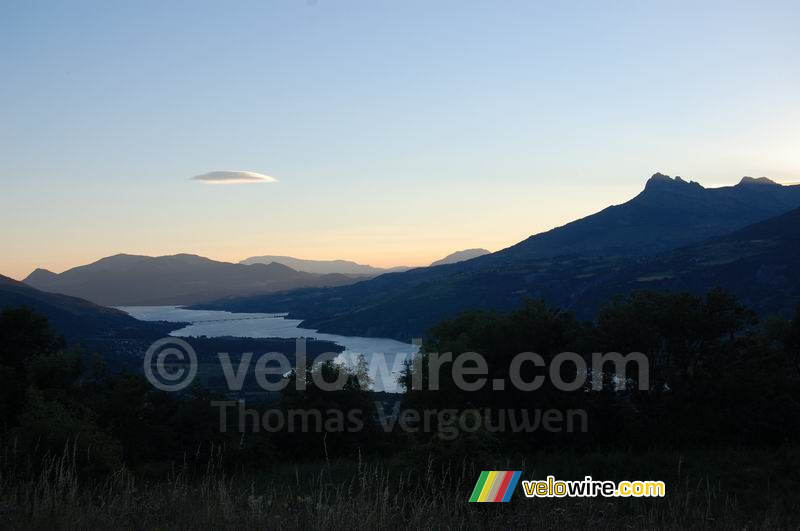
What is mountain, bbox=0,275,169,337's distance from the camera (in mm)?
117938

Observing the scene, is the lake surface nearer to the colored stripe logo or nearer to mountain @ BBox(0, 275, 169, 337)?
mountain @ BBox(0, 275, 169, 337)

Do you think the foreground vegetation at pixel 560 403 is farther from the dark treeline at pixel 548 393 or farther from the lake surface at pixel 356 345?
the lake surface at pixel 356 345

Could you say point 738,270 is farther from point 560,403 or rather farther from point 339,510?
point 339,510

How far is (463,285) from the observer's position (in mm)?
160500

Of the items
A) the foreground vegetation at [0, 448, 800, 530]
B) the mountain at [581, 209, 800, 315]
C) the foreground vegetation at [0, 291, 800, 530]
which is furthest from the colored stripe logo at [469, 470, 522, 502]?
the mountain at [581, 209, 800, 315]

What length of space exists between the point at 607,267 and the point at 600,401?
411 ft

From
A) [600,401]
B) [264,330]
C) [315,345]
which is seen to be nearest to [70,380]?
[600,401]

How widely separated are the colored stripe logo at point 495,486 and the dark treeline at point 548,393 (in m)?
14.7

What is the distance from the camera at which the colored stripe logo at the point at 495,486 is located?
797 centimetres

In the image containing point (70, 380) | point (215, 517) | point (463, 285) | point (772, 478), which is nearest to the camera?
point (215, 517)

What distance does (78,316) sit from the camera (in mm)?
135250

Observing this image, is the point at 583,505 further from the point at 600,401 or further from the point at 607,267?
the point at 607,267

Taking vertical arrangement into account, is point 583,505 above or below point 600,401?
above

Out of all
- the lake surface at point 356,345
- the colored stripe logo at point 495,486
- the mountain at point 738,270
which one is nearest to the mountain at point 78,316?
the lake surface at point 356,345
